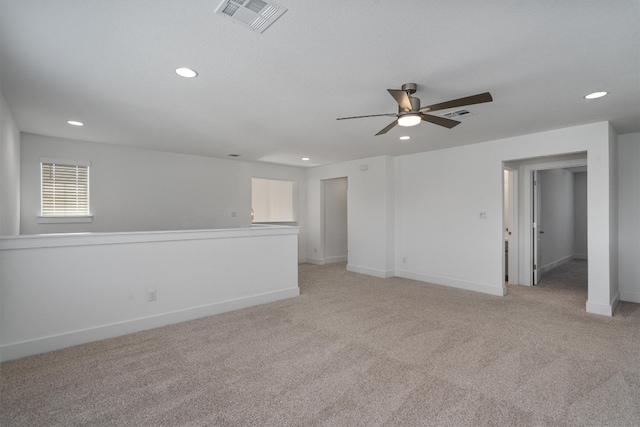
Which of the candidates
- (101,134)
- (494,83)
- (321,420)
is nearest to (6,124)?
(101,134)

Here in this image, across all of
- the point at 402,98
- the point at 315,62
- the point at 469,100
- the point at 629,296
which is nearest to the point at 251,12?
the point at 315,62

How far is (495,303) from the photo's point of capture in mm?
4383

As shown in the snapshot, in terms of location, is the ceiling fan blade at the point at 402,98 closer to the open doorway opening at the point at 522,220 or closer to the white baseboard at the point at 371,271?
the open doorway opening at the point at 522,220

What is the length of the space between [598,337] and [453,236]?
97.3 inches

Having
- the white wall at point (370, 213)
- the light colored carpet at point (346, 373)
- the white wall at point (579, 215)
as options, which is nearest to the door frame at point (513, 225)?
the light colored carpet at point (346, 373)

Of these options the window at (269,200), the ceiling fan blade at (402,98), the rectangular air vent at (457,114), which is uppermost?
the rectangular air vent at (457,114)

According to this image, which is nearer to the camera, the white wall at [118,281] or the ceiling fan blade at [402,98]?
the ceiling fan blade at [402,98]

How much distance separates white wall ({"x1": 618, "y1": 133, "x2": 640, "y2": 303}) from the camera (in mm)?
4426

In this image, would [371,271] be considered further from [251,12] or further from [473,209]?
[251,12]

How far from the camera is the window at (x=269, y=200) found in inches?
329

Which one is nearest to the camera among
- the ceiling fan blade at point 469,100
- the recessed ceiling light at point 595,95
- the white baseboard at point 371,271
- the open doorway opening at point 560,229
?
the ceiling fan blade at point 469,100

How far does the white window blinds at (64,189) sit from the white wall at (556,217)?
8.13m

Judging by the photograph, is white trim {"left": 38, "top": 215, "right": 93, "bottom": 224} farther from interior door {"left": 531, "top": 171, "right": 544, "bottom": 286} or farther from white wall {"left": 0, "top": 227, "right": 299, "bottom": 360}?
interior door {"left": 531, "top": 171, "right": 544, "bottom": 286}

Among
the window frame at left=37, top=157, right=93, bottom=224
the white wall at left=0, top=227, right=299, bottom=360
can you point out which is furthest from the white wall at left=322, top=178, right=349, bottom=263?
the window frame at left=37, top=157, right=93, bottom=224
